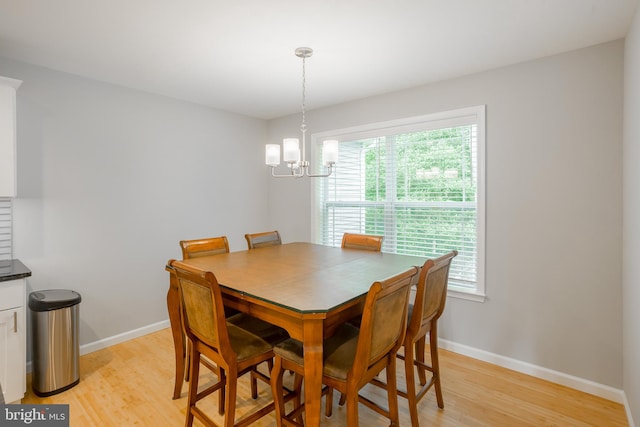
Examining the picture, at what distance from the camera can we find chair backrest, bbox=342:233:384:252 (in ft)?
9.82

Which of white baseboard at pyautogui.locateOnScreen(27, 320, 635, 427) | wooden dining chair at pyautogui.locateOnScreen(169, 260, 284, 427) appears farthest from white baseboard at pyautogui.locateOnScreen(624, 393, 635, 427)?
wooden dining chair at pyautogui.locateOnScreen(169, 260, 284, 427)

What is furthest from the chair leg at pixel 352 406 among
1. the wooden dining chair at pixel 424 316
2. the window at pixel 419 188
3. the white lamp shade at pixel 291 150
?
the window at pixel 419 188

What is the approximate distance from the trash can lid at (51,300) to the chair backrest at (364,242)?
2189 millimetres

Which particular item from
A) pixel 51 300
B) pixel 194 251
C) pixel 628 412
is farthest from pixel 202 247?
pixel 628 412

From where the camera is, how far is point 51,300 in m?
2.43

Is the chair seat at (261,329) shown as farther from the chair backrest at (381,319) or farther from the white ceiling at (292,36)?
the white ceiling at (292,36)

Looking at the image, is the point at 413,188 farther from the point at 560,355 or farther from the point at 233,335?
the point at 233,335

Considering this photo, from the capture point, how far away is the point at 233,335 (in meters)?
1.91

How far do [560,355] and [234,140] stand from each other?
12.7 feet

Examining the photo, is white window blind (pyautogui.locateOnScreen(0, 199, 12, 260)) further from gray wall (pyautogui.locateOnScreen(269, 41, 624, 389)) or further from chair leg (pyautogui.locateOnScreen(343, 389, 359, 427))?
gray wall (pyautogui.locateOnScreen(269, 41, 624, 389))

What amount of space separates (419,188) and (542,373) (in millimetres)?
1783

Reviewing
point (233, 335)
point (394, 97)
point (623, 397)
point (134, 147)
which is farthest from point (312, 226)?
point (623, 397)

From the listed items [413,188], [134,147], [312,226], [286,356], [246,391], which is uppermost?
[134,147]

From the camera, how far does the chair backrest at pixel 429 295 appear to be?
6.11ft
